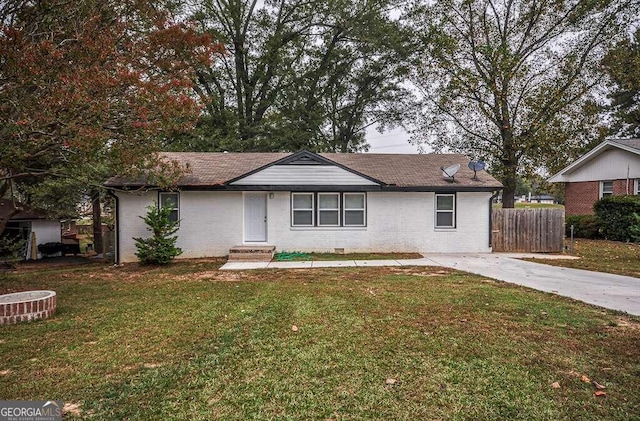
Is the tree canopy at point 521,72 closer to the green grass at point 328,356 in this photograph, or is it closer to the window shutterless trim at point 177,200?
the green grass at point 328,356

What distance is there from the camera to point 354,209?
1357cm

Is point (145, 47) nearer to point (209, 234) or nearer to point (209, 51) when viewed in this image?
point (209, 51)

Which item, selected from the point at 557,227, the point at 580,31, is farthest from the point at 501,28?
the point at 557,227

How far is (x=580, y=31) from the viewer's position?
18.2 metres

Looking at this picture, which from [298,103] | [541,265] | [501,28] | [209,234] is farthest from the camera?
[298,103]

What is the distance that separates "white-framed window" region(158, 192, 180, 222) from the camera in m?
13.0

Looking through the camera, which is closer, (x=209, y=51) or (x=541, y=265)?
(x=209, y=51)

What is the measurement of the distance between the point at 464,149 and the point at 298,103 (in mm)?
11174

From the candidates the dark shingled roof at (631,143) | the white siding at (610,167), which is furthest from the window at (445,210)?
the white siding at (610,167)

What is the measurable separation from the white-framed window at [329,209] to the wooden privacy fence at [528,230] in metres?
5.89

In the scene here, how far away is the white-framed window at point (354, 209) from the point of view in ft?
44.5

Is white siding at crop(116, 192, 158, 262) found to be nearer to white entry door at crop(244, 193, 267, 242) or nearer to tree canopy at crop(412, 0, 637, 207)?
white entry door at crop(244, 193, 267, 242)

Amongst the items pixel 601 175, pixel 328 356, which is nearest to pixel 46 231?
pixel 328 356

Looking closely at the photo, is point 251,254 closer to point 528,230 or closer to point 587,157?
point 528,230
